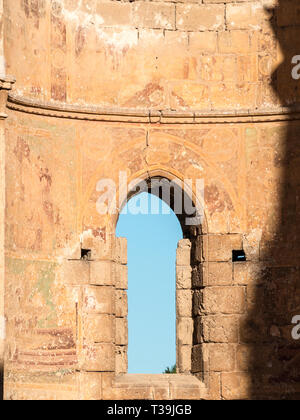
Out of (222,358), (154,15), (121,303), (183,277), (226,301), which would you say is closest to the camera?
(222,358)

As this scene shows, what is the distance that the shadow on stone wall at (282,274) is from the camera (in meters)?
18.2

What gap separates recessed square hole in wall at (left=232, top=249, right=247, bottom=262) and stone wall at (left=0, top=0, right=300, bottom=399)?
109 millimetres

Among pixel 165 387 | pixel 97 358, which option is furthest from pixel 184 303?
pixel 97 358

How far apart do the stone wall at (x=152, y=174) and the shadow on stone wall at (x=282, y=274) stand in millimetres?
18

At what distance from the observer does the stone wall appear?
18.0m

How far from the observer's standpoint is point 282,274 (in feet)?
60.6

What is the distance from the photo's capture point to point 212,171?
1886 centimetres

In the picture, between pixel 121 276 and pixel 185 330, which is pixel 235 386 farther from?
pixel 121 276

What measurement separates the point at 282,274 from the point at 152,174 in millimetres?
2187

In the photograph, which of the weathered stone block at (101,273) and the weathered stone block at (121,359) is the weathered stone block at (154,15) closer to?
the weathered stone block at (101,273)

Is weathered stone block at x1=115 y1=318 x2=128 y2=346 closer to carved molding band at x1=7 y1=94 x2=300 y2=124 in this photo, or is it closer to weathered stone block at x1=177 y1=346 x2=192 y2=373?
weathered stone block at x1=177 y1=346 x2=192 y2=373

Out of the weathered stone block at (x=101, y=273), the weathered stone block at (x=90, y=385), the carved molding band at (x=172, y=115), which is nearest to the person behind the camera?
→ the weathered stone block at (x=90, y=385)

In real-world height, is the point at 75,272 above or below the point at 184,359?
above

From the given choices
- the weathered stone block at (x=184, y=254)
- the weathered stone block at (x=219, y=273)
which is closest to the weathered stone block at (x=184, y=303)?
the weathered stone block at (x=184, y=254)
